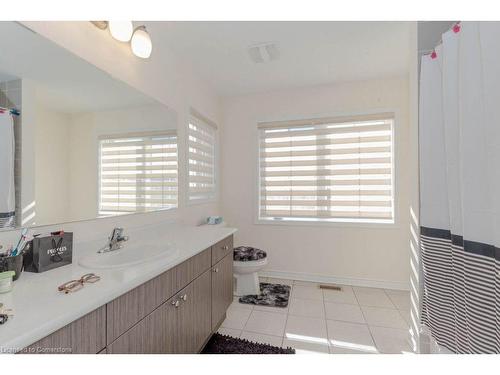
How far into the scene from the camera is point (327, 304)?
2.15 m

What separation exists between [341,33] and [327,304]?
2471 mm

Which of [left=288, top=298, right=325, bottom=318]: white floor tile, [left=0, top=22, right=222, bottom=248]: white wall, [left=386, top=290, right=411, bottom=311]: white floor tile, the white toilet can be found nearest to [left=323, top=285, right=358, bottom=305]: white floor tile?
[left=288, top=298, right=325, bottom=318]: white floor tile

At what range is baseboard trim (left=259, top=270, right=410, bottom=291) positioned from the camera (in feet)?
8.16

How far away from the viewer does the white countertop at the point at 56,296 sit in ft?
1.74

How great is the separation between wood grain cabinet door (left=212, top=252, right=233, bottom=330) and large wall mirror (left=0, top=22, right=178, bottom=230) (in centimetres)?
73

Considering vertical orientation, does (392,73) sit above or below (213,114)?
above

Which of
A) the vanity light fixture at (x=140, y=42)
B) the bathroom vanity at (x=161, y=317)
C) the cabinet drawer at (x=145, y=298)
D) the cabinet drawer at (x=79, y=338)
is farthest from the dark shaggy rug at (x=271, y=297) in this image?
the vanity light fixture at (x=140, y=42)

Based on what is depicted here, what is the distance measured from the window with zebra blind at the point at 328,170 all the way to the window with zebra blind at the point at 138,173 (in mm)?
1328

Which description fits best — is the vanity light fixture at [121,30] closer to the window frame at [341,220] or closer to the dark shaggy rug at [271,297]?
the window frame at [341,220]

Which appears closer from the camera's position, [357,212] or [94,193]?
[94,193]

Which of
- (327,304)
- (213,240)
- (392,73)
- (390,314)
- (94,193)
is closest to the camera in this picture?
(94,193)

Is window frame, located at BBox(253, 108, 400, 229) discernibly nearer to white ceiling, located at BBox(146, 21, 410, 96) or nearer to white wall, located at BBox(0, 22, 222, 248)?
white ceiling, located at BBox(146, 21, 410, 96)

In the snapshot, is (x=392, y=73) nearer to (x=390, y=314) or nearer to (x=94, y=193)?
(x=390, y=314)
